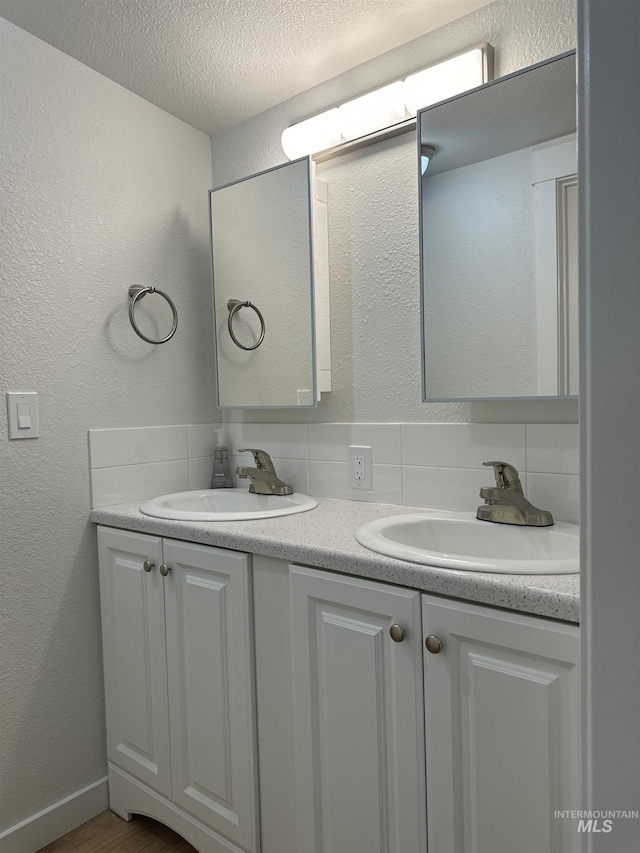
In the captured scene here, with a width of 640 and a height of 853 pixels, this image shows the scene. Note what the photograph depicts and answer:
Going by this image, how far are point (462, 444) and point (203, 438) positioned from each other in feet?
3.21

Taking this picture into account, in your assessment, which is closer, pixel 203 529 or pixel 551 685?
pixel 551 685

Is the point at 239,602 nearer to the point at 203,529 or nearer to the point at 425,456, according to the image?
the point at 203,529

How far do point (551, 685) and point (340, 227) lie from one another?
4.49ft

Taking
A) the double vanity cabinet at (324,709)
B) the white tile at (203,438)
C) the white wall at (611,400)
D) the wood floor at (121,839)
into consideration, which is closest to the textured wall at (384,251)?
the white tile at (203,438)

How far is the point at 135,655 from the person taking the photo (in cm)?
152

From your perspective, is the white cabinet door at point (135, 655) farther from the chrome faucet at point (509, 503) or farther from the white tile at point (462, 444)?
the chrome faucet at point (509, 503)

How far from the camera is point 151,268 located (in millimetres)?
1818

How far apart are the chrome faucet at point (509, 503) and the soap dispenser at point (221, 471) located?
97 centimetres

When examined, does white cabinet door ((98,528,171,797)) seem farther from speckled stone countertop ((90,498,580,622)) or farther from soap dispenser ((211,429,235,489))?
soap dispenser ((211,429,235,489))

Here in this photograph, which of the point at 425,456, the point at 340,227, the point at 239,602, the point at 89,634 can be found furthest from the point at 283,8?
the point at 89,634

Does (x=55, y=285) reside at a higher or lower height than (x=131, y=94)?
lower

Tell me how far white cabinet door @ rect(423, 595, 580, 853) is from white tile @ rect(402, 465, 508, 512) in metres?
0.54

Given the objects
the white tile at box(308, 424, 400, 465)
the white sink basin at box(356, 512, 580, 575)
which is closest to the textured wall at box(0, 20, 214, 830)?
the white tile at box(308, 424, 400, 465)

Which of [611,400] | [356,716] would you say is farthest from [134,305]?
[611,400]
